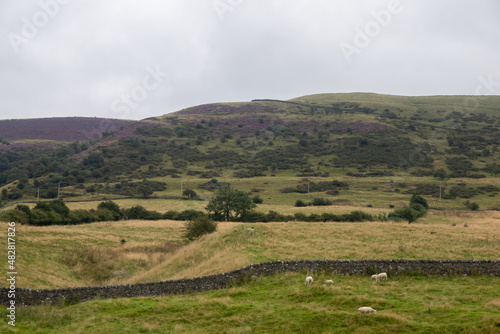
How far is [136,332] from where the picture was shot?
1602 centimetres

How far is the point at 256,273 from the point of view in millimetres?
22875

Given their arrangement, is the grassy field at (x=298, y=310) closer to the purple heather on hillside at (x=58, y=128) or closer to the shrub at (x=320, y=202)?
the shrub at (x=320, y=202)

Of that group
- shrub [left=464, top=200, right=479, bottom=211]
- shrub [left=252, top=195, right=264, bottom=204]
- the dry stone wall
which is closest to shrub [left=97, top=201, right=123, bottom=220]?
shrub [left=252, top=195, right=264, bottom=204]

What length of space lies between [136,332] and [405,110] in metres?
176

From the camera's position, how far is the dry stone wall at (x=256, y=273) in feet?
72.3

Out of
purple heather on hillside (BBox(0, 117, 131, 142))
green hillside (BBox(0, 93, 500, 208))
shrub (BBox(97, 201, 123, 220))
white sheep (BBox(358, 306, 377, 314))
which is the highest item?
purple heather on hillside (BBox(0, 117, 131, 142))

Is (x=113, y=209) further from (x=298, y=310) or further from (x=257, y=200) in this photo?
(x=298, y=310)

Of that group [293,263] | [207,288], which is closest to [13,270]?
[207,288]

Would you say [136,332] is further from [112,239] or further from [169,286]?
[112,239]

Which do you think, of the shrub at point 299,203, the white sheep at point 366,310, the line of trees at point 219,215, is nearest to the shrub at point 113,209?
the line of trees at point 219,215

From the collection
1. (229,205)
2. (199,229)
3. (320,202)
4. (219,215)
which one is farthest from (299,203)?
(199,229)

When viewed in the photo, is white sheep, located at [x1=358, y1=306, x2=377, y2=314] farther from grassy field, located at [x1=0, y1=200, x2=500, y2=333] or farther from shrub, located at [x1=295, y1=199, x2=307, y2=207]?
shrub, located at [x1=295, y1=199, x2=307, y2=207]

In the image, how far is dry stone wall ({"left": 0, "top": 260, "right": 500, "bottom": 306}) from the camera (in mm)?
22047

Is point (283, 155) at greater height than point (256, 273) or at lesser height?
greater
